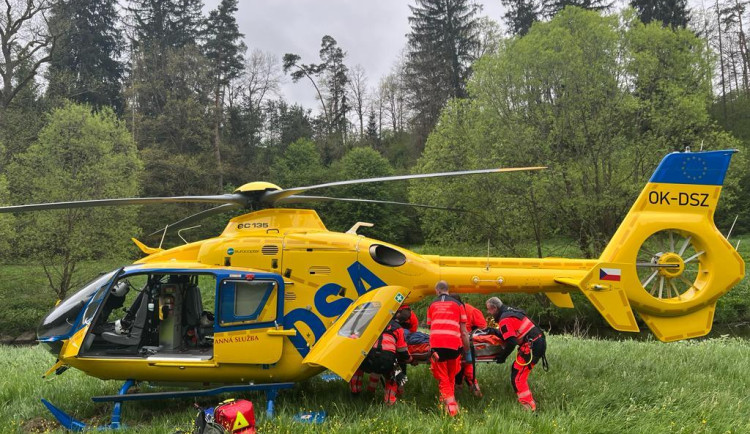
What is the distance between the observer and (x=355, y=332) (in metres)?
5.62

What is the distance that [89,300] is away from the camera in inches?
242

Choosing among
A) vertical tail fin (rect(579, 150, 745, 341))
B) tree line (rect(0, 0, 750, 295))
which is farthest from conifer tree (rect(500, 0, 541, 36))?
vertical tail fin (rect(579, 150, 745, 341))

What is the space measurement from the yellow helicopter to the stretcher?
0.70m

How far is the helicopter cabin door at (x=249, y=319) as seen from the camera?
5902mm

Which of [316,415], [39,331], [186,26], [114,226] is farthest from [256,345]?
[186,26]

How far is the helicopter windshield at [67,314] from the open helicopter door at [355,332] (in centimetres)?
305

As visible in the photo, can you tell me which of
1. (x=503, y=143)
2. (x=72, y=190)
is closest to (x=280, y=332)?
(x=503, y=143)

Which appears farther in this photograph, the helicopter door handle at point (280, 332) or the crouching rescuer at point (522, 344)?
the helicopter door handle at point (280, 332)

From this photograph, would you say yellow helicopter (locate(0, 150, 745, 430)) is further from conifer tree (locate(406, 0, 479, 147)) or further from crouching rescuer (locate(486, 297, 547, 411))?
conifer tree (locate(406, 0, 479, 147))

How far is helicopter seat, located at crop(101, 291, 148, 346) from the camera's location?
646 cm

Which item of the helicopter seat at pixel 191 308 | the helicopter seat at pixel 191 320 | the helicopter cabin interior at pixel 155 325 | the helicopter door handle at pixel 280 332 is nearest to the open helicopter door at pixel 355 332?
the helicopter door handle at pixel 280 332

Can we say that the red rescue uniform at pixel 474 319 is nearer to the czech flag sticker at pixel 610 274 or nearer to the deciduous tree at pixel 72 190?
the czech flag sticker at pixel 610 274

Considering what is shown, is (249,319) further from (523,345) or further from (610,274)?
(610,274)

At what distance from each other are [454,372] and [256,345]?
2.56 metres
